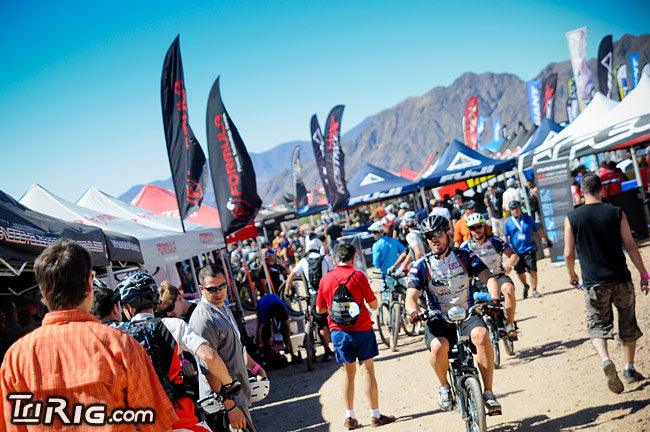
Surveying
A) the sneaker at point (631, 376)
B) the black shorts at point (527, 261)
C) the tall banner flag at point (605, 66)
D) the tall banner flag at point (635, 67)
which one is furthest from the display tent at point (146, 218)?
the tall banner flag at point (635, 67)

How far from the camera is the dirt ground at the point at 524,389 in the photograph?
6.00 meters

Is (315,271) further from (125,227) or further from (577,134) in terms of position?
(577,134)

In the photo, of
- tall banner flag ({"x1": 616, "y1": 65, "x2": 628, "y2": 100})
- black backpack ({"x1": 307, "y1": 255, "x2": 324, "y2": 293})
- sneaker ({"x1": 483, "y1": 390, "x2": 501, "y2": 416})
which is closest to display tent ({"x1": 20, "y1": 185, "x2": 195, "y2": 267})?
black backpack ({"x1": 307, "y1": 255, "x2": 324, "y2": 293})

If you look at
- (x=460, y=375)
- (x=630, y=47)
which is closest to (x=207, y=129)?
(x=460, y=375)

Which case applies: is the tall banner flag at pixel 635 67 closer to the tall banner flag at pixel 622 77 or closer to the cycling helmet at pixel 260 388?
the tall banner flag at pixel 622 77

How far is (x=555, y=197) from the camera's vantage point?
1630cm

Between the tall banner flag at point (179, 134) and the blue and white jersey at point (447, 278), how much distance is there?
20.6 feet

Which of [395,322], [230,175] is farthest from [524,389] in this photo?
[230,175]

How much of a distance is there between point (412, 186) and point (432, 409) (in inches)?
626

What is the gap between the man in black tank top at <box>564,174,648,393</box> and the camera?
6336mm

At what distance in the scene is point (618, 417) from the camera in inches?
221

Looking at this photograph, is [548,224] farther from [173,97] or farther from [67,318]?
[67,318]

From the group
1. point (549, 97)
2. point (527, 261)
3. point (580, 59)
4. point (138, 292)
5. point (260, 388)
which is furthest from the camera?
point (549, 97)

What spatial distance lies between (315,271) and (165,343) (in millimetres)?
7729
